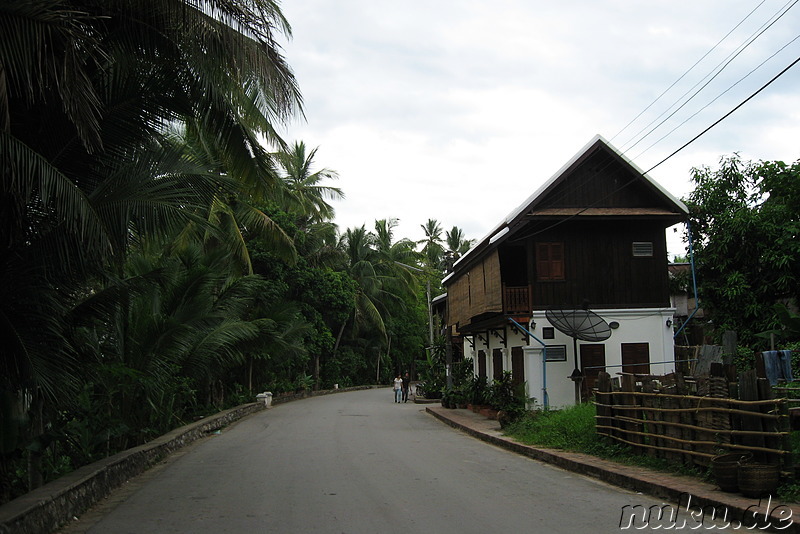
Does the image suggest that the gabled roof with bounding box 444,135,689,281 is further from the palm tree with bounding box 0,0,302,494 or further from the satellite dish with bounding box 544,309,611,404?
the palm tree with bounding box 0,0,302,494

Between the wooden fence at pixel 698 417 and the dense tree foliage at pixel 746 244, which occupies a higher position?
the dense tree foliage at pixel 746 244

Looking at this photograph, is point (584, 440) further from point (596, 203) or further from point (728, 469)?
point (596, 203)

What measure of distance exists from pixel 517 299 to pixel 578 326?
230 centimetres

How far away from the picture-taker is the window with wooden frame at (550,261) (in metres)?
22.2

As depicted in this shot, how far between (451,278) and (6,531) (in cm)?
2494

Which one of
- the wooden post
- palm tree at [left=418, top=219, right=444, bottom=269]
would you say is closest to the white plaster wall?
the wooden post

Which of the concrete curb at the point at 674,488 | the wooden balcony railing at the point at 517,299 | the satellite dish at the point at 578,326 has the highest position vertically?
the wooden balcony railing at the point at 517,299

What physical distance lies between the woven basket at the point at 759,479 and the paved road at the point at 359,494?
1.10 metres

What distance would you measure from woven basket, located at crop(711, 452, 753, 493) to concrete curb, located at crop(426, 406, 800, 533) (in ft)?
0.31

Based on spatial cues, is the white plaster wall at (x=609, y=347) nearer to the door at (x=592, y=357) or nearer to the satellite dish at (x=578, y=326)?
the door at (x=592, y=357)

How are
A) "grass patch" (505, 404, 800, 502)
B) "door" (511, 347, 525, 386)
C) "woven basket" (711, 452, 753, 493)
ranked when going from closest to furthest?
"woven basket" (711, 452, 753, 493) → "grass patch" (505, 404, 800, 502) → "door" (511, 347, 525, 386)

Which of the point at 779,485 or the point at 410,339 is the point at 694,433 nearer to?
the point at 779,485

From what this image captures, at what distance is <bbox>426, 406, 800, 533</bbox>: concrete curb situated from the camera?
7.07 meters

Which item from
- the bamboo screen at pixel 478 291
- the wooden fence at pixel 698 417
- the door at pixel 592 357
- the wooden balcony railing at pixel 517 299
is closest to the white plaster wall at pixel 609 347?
the door at pixel 592 357
